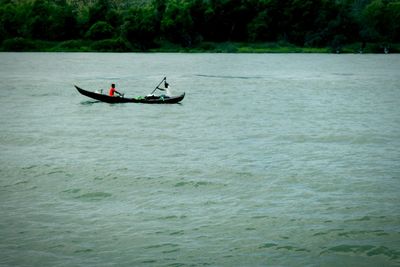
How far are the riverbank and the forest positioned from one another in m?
0.29

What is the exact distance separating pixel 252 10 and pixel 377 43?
40836 millimetres

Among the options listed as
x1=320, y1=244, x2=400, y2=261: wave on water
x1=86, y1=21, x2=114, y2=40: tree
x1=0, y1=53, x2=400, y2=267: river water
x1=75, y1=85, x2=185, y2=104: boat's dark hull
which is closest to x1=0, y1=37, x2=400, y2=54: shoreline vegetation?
x1=86, y1=21, x2=114, y2=40: tree

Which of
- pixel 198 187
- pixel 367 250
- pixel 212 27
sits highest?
pixel 212 27

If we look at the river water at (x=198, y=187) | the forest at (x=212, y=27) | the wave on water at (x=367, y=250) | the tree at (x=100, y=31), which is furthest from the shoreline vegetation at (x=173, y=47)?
the wave on water at (x=367, y=250)

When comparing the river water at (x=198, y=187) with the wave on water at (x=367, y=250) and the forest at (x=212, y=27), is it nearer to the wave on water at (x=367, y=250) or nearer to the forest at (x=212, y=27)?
the wave on water at (x=367, y=250)

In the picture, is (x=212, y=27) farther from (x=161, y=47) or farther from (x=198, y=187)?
(x=198, y=187)

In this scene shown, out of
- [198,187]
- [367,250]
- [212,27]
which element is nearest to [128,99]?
[198,187]

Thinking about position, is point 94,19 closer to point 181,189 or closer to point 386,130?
point 386,130

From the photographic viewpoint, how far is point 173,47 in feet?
630

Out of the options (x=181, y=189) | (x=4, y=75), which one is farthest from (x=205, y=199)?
(x=4, y=75)

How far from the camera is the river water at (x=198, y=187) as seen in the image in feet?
56.1

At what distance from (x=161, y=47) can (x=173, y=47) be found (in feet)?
12.5

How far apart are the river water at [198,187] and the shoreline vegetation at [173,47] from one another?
14046cm

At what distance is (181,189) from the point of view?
922 inches
